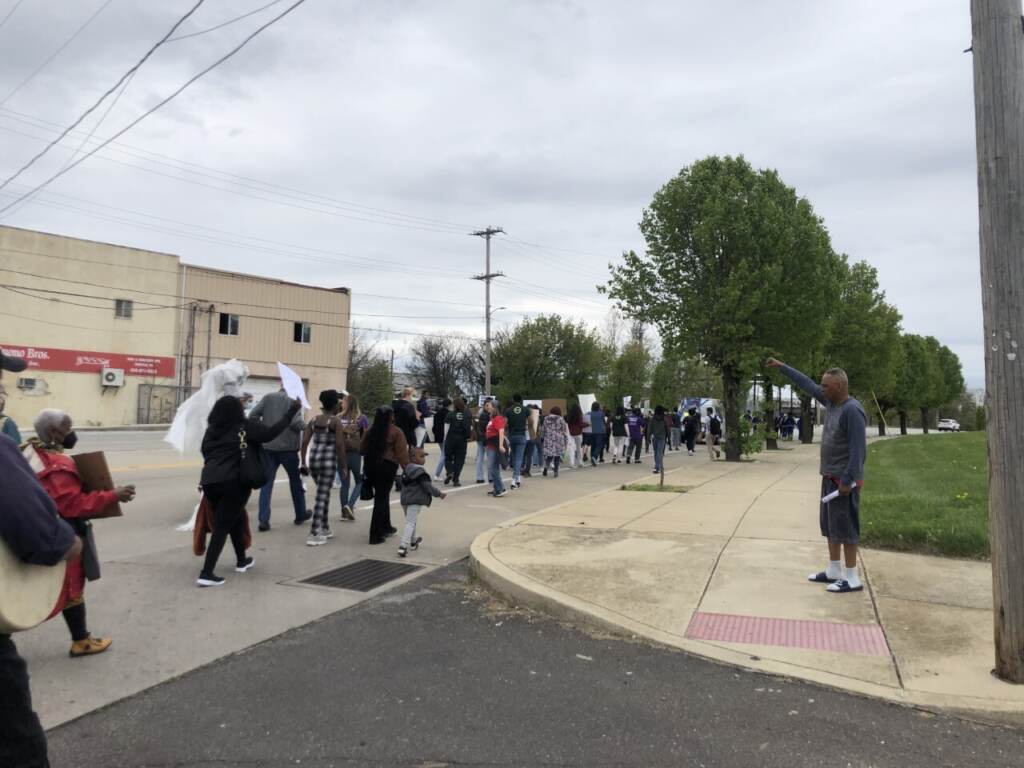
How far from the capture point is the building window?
4072cm

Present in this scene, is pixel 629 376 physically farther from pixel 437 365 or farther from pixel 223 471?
pixel 223 471

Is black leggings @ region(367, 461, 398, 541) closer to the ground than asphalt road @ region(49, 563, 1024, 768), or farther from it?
farther from it

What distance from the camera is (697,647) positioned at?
4840 millimetres

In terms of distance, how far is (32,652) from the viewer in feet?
15.8

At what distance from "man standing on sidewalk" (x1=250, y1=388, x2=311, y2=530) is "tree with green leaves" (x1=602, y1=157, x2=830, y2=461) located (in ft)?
47.2

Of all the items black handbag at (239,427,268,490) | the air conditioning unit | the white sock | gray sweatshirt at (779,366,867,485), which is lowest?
the white sock

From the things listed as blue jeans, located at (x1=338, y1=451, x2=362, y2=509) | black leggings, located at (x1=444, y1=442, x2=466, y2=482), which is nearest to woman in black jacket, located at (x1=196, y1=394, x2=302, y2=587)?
blue jeans, located at (x1=338, y1=451, x2=362, y2=509)

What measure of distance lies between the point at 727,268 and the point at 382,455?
15820 millimetres

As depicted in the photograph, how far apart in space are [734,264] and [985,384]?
17.8 meters

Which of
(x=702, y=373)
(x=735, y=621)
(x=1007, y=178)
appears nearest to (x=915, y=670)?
(x=735, y=621)

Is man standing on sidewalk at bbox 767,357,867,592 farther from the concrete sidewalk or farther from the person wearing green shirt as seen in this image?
the person wearing green shirt

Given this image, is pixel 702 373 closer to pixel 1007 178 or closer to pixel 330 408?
pixel 330 408

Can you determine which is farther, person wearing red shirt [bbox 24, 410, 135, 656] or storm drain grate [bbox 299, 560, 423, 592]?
storm drain grate [bbox 299, 560, 423, 592]

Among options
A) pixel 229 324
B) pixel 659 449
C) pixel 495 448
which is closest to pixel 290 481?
pixel 495 448
